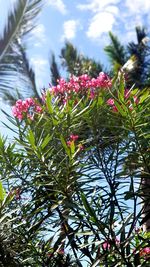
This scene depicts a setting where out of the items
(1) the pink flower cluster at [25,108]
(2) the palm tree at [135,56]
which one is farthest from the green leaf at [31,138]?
(2) the palm tree at [135,56]

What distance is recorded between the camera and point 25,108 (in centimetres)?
341

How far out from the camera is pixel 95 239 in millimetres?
2504

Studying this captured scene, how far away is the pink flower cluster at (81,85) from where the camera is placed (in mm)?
3465

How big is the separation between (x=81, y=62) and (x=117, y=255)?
11.5 metres

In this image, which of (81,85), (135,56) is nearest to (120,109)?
(81,85)

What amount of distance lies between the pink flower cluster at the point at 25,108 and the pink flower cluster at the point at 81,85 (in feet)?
0.57

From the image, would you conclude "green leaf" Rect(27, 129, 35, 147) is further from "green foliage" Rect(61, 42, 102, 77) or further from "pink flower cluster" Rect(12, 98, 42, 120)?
"green foliage" Rect(61, 42, 102, 77)

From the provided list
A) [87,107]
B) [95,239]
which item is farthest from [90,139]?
[95,239]

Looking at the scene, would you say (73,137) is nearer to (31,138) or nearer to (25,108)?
(31,138)

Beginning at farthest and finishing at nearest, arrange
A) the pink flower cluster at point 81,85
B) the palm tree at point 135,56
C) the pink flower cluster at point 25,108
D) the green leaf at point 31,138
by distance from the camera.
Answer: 1. the palm tree at point 135,56
2. the pink flower cluster at point 81,85
3. the pink flower cluster at point 25,108
4. the green leaf at point 31,138

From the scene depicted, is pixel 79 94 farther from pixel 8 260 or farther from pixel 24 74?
pixel 24 74

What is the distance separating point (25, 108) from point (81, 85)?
0.46 m

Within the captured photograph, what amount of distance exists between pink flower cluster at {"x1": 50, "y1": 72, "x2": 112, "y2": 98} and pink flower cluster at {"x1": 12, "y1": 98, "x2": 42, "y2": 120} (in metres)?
0.17

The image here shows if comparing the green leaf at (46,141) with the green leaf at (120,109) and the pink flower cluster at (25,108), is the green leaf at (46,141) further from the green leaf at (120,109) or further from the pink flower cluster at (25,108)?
the pink flower cluster at (25,108)
